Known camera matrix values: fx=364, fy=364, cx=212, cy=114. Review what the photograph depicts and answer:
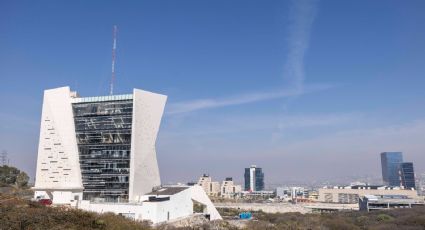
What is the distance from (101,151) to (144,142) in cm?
655

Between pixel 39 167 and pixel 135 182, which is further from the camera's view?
pixel 39 167

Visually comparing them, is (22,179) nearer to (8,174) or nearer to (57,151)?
(8,174)

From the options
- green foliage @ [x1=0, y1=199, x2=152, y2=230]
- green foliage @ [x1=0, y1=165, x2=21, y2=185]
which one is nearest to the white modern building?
green foliage @ [x1=0, y1=165, x2=21, y2=185]

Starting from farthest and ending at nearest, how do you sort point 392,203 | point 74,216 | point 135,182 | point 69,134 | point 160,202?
point 392,203, point 69,134, point 135,182, point 160,202, point 74,216

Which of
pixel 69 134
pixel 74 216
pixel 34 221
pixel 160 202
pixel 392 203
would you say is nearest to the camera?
pixel 34 221

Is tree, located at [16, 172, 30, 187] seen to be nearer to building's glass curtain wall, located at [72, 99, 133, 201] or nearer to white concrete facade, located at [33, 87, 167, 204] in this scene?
white concrete facade, located at [33, 87, 167, 204]

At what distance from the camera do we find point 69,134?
5641 centimetres

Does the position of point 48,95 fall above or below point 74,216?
above

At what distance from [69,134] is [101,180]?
900 centimetres

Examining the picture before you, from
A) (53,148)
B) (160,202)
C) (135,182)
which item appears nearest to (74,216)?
(160,202)

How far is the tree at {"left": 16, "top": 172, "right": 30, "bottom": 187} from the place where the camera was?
7531cm

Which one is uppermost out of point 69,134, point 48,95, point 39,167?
point 48,95

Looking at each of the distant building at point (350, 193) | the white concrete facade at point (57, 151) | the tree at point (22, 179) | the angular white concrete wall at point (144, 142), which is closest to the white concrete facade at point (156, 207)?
the angular white concrete wall at point (144, 142)

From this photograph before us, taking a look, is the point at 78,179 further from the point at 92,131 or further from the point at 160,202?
the point at 160,202
